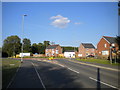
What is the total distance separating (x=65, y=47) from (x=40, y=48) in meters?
20.0

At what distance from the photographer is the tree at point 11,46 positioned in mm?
98481

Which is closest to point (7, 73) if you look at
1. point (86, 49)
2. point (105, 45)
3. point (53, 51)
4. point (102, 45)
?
point (105, 45)

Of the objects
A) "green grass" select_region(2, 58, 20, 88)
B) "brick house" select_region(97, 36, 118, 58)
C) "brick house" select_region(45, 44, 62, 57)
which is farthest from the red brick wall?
"brick house" select_region(45, 44, 62, 57)

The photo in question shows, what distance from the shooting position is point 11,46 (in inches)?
3900

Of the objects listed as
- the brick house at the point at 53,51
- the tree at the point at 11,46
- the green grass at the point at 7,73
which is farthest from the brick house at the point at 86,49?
the green grass at the point at 7,73

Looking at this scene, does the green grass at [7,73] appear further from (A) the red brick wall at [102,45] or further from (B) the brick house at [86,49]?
(B) the brick house at [86,49]

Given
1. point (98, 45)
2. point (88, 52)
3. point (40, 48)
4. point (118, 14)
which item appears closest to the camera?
point (118, 14)

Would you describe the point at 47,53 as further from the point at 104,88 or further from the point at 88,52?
the point at 104,88

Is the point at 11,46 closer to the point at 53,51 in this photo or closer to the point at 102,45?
the point at 53,51

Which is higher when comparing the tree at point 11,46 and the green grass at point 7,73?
the tree at point 11,46

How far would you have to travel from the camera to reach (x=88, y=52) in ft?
278

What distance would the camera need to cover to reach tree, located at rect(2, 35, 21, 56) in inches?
3877

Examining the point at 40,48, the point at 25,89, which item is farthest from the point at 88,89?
the point at 40,48

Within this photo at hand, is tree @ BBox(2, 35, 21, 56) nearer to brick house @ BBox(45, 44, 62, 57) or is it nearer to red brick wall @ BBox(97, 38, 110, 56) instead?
brick house @ BBox(45, 44, 62, 57)
